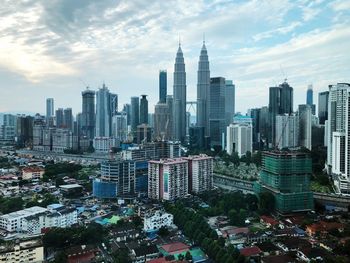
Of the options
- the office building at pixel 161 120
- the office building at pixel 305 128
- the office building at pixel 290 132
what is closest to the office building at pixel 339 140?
the office building at pixel 305 128

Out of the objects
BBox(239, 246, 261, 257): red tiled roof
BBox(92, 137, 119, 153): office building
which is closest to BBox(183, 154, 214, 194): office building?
BBox(239, 246, 261, 257): red tiled roof

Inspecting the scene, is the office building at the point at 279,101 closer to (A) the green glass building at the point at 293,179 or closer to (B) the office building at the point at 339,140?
(B) the office building at the point at 339,140

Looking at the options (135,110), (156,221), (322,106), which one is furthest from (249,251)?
(135,110)

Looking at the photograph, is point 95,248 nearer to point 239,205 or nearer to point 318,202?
point 239,205

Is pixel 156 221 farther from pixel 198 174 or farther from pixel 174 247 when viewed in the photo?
pixel 198 174

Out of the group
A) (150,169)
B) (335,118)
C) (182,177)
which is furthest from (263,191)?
(335,118)

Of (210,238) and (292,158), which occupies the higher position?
(292,158)
